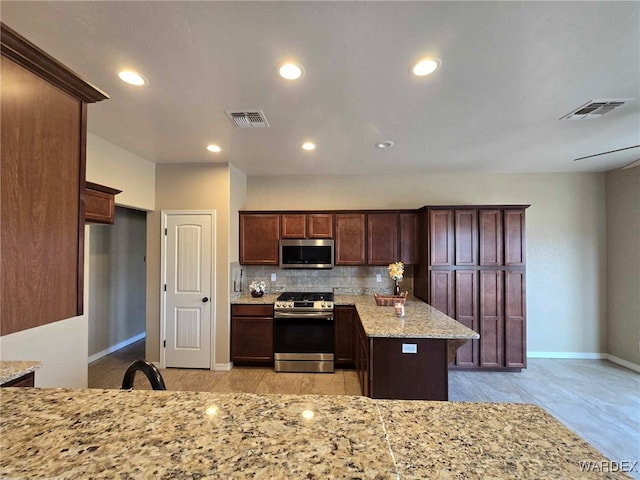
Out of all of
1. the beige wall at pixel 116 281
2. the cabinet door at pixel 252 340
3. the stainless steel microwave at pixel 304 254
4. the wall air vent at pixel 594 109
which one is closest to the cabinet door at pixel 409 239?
the stainless steel microwave at pixel 304 254

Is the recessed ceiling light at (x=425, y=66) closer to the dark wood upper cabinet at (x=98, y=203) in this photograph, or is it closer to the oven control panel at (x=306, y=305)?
the dark wood upper cabinet at (x=98, y=203)

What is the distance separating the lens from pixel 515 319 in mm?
3832

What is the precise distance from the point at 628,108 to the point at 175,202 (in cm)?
504

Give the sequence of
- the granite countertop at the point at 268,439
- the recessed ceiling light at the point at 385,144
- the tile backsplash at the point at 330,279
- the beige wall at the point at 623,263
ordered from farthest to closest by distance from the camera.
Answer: the tile backsplash at the point at 330,279, the beige wall at the point at 623,263, the recessed ceiling light at the point at 385,144, the granite countertop at the point at 268,439

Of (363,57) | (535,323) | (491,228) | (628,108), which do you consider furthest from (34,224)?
(535,323)

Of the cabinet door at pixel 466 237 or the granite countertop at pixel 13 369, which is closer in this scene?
the granite countertop at pixel 13 369

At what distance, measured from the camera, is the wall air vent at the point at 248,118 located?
2430 mm

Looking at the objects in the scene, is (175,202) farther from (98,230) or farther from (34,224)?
(34,224)

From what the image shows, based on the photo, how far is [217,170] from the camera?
3.86 m

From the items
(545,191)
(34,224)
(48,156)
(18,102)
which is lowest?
(34,224)

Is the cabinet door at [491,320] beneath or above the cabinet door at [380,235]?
beneath

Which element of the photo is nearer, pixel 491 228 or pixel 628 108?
pixel 628 108

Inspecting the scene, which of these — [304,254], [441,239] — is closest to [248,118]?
[304,254]

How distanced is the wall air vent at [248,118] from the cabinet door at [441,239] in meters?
2.60
